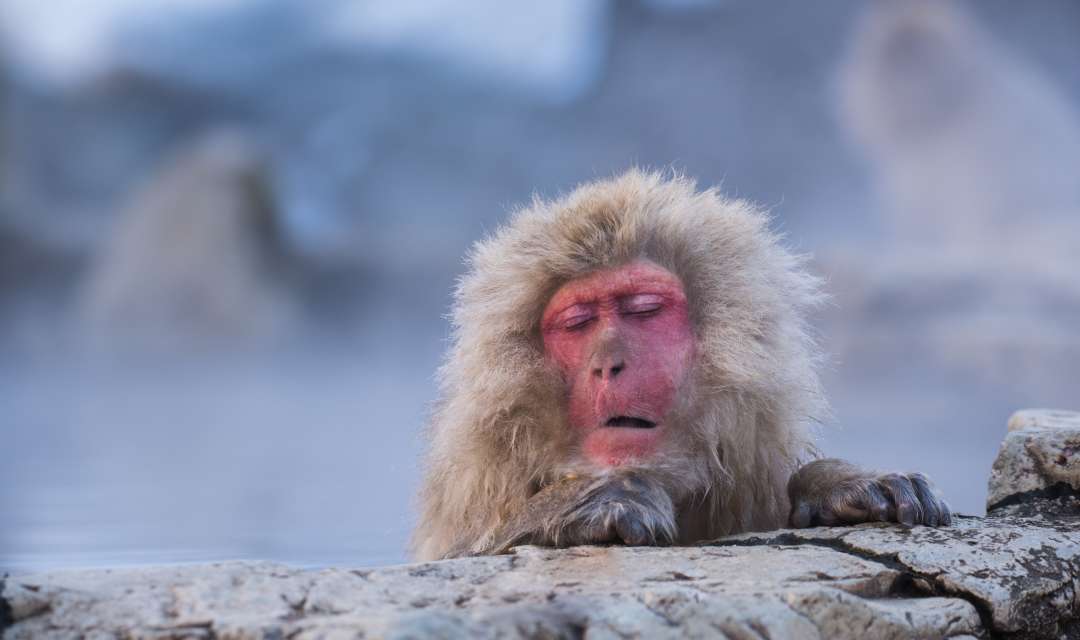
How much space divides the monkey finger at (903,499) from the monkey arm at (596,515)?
0.50m

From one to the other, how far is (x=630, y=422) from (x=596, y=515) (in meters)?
0.36

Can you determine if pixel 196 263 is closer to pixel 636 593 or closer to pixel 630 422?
pixel 630 422

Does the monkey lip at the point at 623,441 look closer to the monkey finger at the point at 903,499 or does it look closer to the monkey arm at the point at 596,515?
the monkey arm at the point at 596,515

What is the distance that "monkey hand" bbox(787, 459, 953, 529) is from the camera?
2.82m

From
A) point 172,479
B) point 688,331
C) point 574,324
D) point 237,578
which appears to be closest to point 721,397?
point 688,331

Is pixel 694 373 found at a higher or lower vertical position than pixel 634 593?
higher

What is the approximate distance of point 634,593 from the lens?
2.12m

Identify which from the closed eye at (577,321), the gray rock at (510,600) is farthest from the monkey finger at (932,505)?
the closed eye at (577,321)

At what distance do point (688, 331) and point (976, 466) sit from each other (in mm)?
6277

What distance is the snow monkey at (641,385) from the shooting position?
2920 mm

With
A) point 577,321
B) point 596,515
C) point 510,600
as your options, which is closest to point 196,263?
point 577,321

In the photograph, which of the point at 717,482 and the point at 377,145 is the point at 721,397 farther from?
the point at 377,145

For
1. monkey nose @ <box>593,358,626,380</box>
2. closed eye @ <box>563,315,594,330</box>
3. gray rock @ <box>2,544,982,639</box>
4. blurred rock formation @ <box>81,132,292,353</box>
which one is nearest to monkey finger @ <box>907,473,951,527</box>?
gray rock @ <box>2,544,982,639</box>

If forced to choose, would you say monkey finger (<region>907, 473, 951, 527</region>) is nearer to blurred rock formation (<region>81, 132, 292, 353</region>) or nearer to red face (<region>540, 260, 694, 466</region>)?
red face (<region>540, 260, 694, 466</region>)
